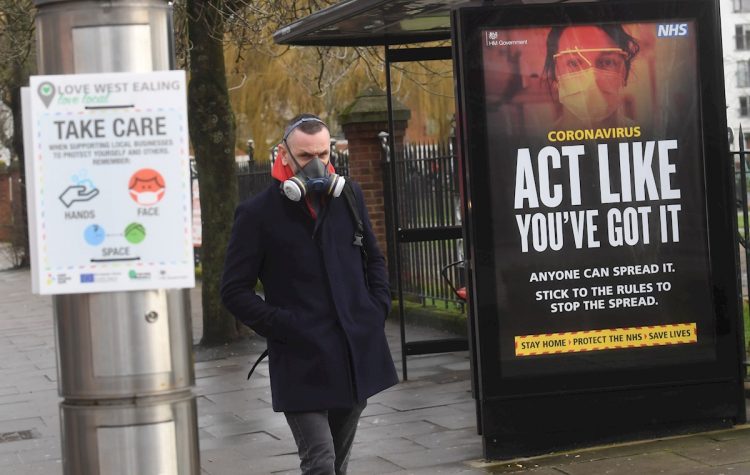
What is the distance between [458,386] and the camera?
9219mm

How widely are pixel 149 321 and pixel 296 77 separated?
22796 millimetres

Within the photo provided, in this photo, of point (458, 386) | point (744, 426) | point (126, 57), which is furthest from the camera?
point (458, 386)

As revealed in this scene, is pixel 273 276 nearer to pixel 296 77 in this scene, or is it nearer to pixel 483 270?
pixel 483 270

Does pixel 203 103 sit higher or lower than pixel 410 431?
higher

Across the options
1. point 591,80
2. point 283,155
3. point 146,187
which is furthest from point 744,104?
point 146,187

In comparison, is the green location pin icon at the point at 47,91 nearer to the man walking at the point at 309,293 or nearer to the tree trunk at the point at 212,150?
the man walking at the point at 309,293

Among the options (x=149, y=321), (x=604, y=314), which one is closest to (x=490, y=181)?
(x=604, y=314)

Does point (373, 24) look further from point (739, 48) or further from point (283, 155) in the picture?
point (739, 48)

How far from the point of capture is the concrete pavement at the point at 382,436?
6602 millimetres

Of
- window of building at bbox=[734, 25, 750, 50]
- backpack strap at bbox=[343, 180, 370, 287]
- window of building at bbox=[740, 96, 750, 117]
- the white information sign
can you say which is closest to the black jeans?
backpack strap at bbox=[343, 180, 370, 287]

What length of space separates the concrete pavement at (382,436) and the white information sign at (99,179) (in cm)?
322

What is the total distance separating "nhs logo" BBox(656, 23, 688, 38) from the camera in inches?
271

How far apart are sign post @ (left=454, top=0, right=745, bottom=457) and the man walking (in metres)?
1.90

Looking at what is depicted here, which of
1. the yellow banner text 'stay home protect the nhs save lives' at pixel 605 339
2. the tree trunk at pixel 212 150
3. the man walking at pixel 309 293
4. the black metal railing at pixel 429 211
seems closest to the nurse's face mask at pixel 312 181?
the man walking at pixel 309 293
